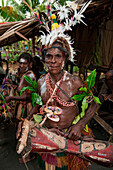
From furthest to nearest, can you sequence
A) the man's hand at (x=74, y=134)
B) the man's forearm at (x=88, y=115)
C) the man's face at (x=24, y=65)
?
the man's face at (x=24, y=65), the man's forearm at (x=88, y=115), the man's hand at (x=74, y=134)

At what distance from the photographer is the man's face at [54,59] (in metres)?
1.48

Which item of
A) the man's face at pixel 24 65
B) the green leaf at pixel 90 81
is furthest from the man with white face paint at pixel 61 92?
the man's face at pixel 24 65

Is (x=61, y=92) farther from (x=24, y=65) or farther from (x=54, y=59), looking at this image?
(x=24, y=65)

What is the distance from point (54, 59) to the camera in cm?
147

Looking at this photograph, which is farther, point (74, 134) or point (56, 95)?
point (56, 95)

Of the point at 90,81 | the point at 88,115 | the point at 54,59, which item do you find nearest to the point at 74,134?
the point at 88,115

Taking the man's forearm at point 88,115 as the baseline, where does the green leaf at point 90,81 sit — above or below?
above

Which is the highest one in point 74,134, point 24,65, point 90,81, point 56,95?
point 24,65

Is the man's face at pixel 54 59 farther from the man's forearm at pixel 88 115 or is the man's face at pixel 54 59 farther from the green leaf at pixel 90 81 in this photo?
the man's forearm at pixel 88 115

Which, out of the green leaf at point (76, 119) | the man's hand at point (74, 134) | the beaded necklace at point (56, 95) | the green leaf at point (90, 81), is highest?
the green leaf at point (90, 81)

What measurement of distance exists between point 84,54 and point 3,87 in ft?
9.58

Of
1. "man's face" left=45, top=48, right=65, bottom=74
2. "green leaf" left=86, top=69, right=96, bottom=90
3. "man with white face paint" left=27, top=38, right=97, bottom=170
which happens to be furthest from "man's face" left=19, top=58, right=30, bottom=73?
"green leaf" left=86, top=69, right=96, bottom=90

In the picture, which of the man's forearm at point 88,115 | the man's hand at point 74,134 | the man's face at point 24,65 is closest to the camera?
the man's hand at point 74,134

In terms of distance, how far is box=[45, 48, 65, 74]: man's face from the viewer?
1476 millimetres
